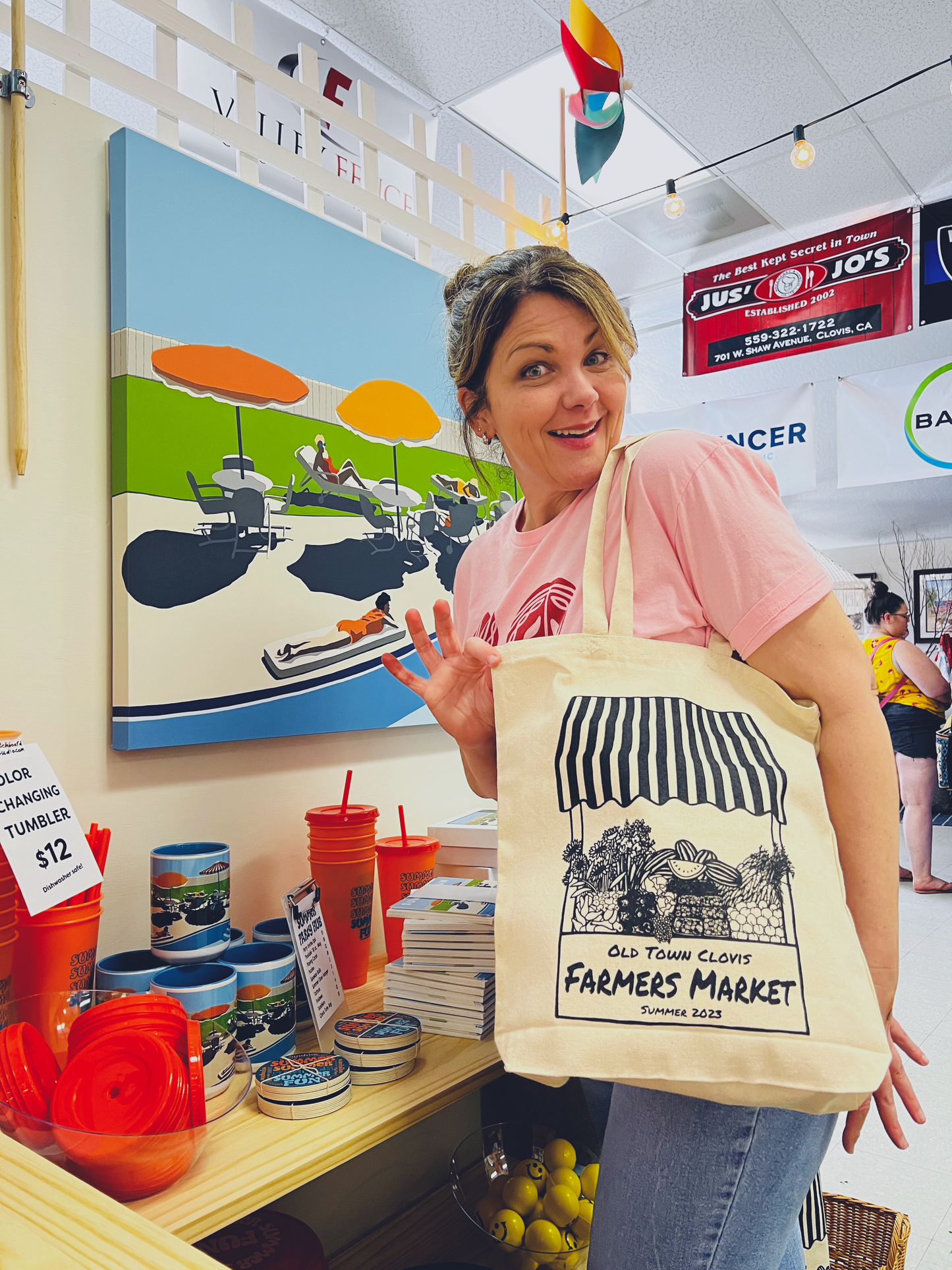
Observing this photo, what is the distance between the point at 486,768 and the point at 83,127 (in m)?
1.28

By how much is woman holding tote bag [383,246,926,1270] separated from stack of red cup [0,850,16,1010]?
2.04ft

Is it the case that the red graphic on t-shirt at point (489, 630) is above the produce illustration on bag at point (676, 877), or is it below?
above

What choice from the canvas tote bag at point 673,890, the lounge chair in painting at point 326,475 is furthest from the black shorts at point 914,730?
the canvas tote bag at point 673,890

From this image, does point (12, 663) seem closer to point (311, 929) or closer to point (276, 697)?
point (276, 697)

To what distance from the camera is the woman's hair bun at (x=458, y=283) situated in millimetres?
1486

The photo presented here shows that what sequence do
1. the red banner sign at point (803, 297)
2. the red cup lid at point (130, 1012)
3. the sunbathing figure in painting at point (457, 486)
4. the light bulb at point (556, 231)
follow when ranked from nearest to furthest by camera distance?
the red cup lid at point (130, 1012) → the sunbathing figure in painting at point (457, 486) → the light bulb at point (556, 231) → the red banner sign at point (803, 297)

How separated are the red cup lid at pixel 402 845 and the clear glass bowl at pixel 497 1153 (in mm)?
619

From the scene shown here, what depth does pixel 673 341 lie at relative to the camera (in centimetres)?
586

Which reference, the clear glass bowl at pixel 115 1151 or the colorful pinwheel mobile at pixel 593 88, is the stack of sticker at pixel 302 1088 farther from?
the colorful pinwheel mobile at pixel 593 88

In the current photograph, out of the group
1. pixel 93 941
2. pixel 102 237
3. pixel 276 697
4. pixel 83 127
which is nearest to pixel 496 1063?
pixel 93 941

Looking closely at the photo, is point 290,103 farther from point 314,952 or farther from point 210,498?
point 314,952

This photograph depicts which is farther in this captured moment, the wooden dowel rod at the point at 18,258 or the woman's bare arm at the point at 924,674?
the woman's bare arm at the point at 924,674

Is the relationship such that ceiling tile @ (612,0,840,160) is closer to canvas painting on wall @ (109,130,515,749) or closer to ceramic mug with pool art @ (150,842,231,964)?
canvas painting on wall @ (109,130,515,749)

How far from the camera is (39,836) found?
114 centimetres
